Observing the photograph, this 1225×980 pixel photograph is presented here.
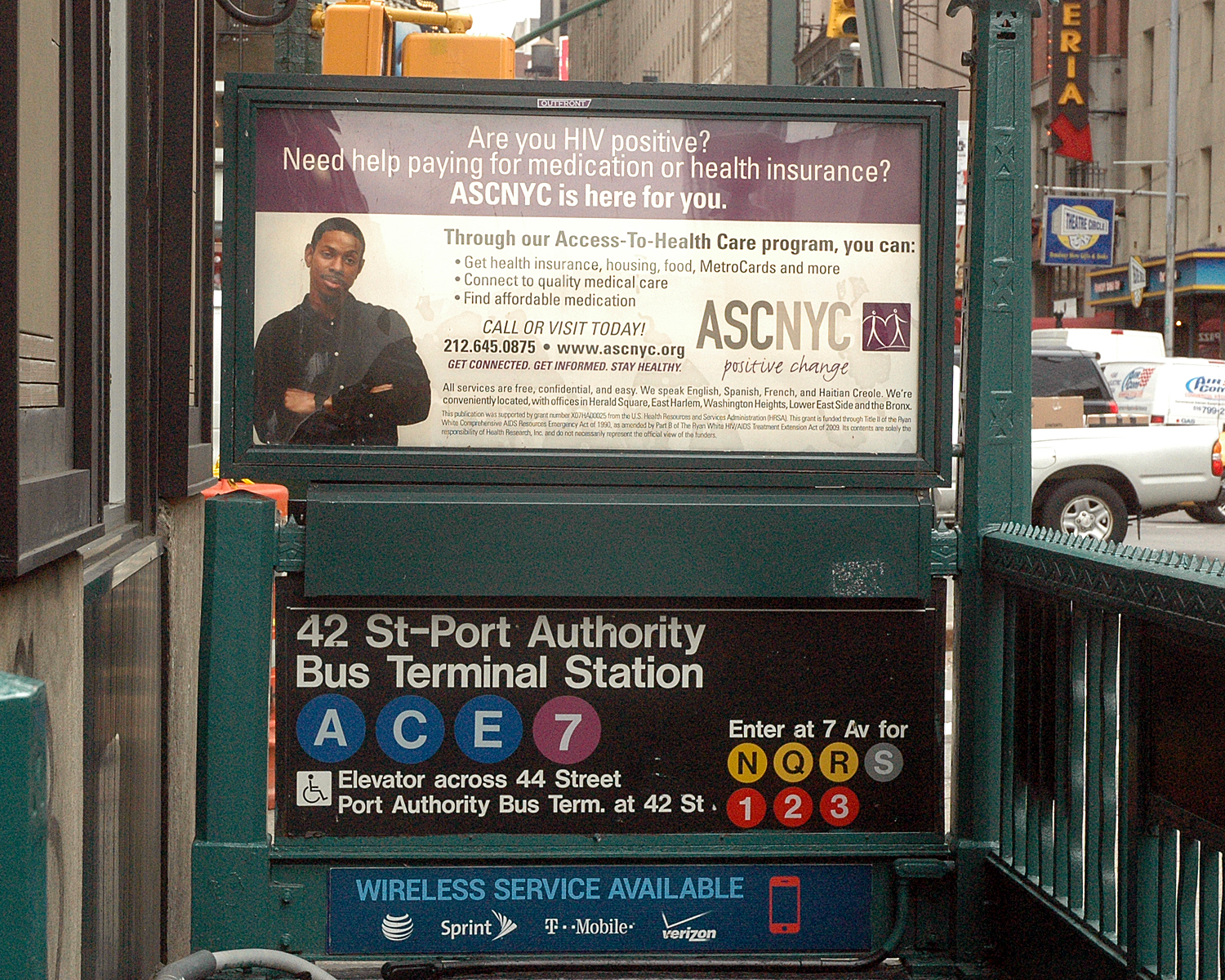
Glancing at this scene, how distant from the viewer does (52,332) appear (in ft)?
8.62

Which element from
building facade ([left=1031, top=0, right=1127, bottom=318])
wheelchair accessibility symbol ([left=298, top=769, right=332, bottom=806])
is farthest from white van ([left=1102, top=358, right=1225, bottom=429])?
building facade ([left=1031, top=0, right=1127, bottom=318])

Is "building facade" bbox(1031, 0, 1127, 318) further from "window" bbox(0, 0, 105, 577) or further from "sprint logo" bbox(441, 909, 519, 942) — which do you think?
"window" bbox(0, 0, 105, 577)

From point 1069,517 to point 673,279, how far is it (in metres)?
14.6

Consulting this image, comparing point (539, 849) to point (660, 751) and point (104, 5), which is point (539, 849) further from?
point (104, 5)

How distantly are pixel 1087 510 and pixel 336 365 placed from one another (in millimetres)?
15036

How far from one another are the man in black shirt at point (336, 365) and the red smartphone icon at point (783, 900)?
56.4 inches

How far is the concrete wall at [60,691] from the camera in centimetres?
229

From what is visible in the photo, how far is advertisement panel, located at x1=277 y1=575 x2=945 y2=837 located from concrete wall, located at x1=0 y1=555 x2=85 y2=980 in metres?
0.97

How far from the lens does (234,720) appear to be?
12.3 ft

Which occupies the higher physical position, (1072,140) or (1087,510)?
(1072,140)

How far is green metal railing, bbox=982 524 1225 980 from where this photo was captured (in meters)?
2.86

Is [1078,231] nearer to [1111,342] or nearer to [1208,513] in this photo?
[1111,342]

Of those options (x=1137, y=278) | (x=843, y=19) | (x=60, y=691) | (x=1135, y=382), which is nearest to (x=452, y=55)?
(x=60, y=691)

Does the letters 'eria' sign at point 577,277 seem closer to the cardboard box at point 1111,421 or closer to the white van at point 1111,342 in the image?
the cardboard box at point 1111,421
